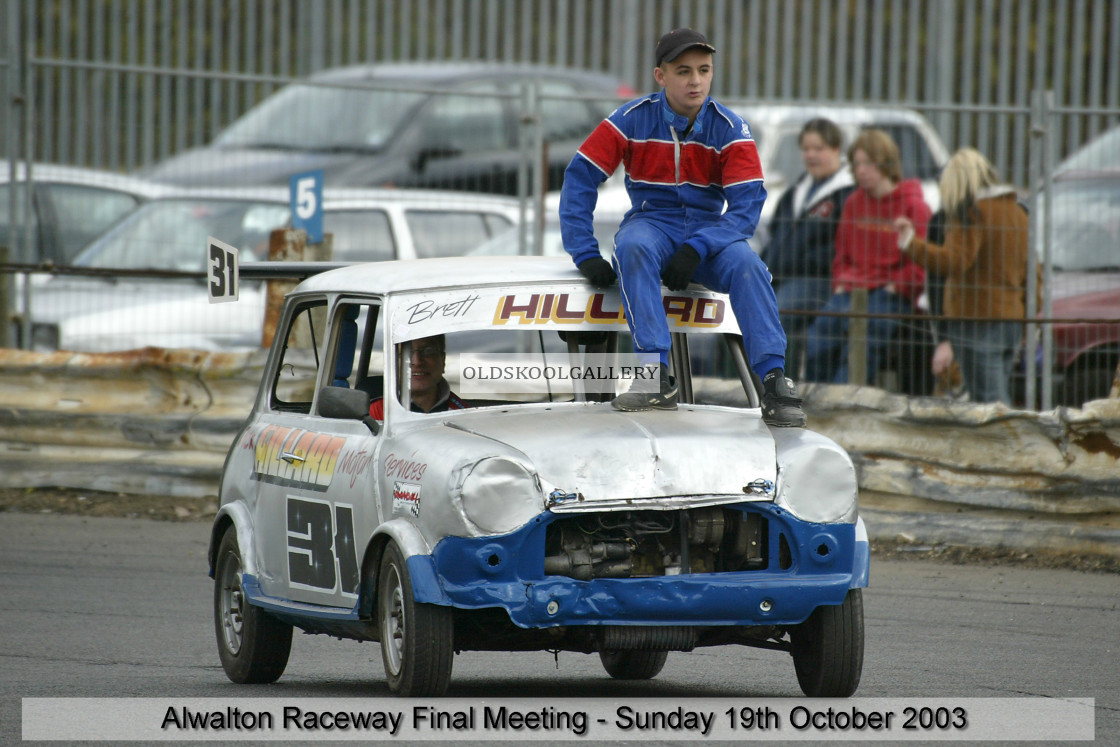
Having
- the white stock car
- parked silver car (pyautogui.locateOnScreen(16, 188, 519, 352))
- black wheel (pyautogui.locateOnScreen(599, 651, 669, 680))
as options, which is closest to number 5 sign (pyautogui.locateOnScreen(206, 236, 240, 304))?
the white stock car

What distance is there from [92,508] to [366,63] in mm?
10358

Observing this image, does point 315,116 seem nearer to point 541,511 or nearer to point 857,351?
point 857,351

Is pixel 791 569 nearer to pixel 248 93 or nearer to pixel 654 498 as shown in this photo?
pixel 654 498

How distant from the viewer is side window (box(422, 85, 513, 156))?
13.8 m

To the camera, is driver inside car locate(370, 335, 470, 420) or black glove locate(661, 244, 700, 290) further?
black glove locate(661, 244, 700, 290)

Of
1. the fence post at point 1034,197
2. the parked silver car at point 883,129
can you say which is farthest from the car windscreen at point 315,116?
the fence post at point 1034,197

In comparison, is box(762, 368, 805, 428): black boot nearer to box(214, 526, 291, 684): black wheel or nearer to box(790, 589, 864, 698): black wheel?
box(790, 589, 864, 698): black wheel

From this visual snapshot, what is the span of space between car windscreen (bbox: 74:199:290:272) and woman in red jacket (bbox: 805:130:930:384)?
4.29 metres

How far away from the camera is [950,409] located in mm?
10922

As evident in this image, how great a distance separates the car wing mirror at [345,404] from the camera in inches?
260

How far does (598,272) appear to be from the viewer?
6.88 m

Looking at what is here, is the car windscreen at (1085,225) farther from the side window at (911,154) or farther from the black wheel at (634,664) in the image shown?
the black wheel at (634,664)

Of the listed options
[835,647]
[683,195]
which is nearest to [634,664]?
[835,647]
